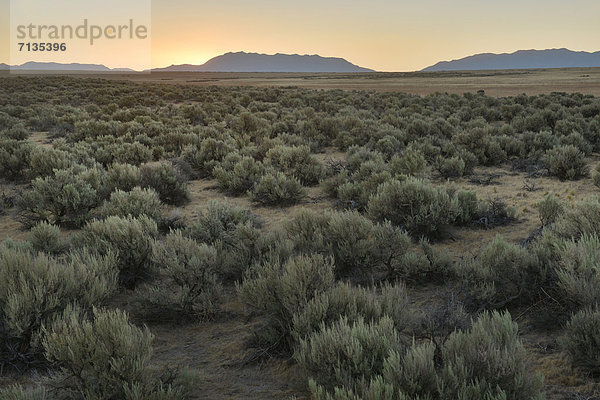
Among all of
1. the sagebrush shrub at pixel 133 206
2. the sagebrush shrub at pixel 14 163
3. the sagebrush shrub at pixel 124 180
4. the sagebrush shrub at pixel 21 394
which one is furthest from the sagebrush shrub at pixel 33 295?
the sagebrush shrub at pixel 14 163

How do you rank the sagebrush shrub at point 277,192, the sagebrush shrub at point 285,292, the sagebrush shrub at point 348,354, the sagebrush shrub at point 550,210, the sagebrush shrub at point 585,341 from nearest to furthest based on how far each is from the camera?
1. the sagebrush shrub at point 348,354
2. the sagebrush shrub at point 585,341
3. the sagebrush shrub at point 285,292
4. the sagebrush shrub at point 550,210
5. the sagebrush shrub at point 277,192

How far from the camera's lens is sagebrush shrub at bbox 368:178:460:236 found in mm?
6477

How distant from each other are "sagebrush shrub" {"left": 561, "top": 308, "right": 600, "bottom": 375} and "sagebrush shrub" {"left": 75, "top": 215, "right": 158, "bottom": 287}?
4.42m

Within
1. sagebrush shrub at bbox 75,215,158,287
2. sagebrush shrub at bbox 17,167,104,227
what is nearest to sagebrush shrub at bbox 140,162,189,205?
sagebrush shrub at bbox 17,167,104,227

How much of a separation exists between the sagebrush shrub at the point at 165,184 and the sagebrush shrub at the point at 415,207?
4.28 metres

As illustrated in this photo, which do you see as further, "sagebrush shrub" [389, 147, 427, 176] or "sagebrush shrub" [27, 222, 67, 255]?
"sagebrush shrub" [389, 147, 427, 176]

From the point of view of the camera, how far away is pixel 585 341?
10.3 ft

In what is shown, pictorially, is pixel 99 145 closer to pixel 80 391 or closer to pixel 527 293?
pixel 80 391

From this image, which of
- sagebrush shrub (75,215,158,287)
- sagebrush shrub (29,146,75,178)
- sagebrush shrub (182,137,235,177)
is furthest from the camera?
sagebrush shrub (182,137,235,177)

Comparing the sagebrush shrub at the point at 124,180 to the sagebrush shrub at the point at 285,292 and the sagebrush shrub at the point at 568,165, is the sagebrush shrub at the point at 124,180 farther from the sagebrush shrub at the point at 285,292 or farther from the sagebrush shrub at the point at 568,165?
the sagebrush shrub at the point at 568,165

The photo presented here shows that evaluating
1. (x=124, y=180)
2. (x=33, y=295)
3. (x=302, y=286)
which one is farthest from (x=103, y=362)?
(x=124, y=180)

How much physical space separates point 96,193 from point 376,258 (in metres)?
6.02

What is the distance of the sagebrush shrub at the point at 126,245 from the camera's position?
5.25m

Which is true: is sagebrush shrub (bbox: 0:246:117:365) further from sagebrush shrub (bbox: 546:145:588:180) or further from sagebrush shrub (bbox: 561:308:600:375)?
sagebrush shrub (bbox: 546:145:588:180)
